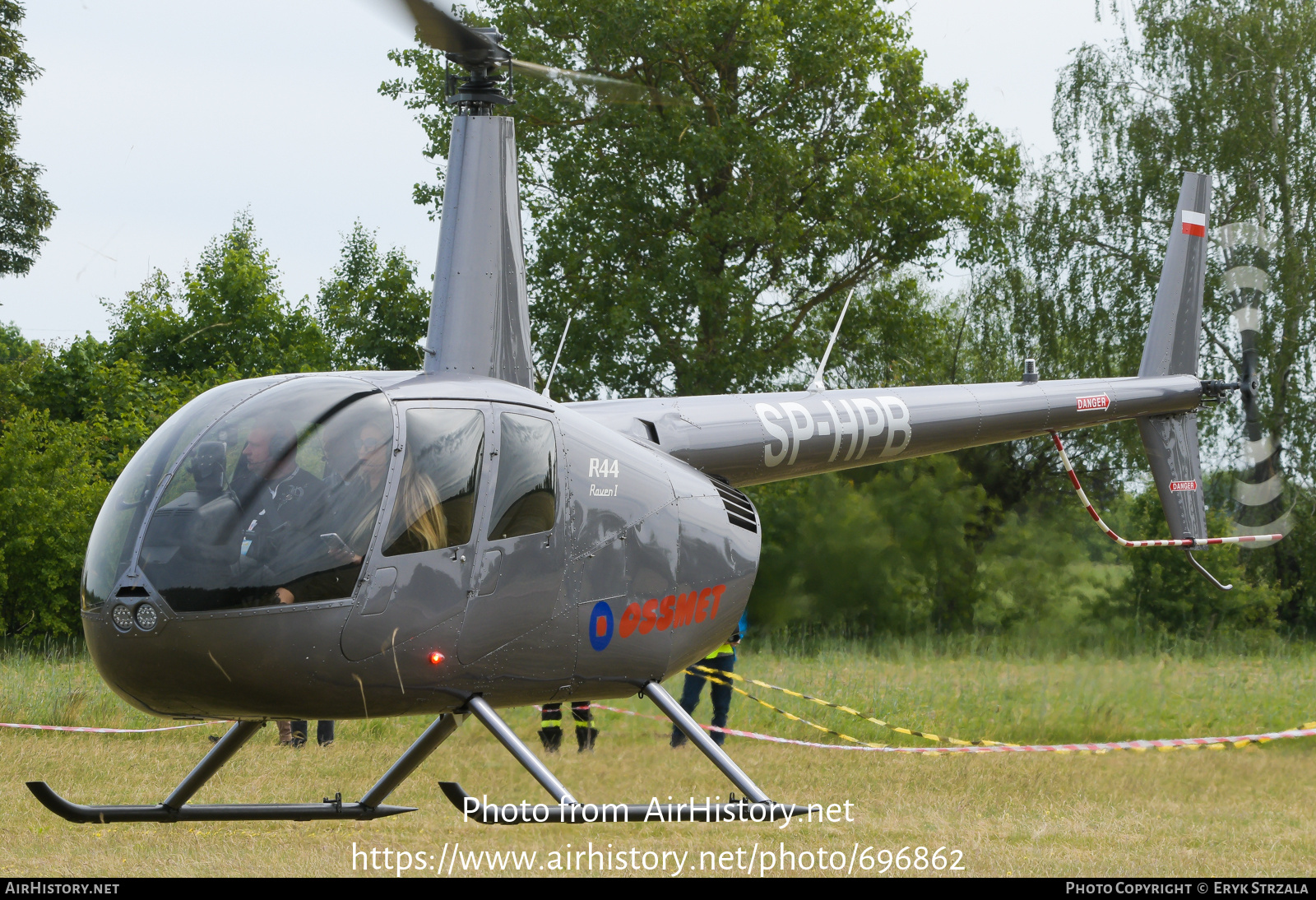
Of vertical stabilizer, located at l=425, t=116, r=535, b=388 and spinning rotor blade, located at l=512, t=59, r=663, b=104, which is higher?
spinning rotor blade, located at l=512, t=59, r=663, b=104

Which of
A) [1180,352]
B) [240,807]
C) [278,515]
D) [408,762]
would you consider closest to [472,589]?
[278,515]

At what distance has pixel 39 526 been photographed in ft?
49.5

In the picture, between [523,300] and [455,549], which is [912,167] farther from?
[455,549]

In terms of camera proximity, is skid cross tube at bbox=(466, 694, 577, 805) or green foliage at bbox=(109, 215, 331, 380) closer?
skid cross tube at bbox=(466, 694, 577, 805)

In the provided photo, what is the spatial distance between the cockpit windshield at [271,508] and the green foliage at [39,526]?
12165 mm

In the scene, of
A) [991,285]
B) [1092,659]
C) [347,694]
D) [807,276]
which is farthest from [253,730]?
[991,285]

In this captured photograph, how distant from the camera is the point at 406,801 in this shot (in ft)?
23.5

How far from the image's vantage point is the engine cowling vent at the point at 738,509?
5812 millimetres

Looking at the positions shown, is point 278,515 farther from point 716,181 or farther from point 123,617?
point 716,181

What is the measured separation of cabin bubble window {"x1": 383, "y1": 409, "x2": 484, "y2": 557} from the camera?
4395 millimetres

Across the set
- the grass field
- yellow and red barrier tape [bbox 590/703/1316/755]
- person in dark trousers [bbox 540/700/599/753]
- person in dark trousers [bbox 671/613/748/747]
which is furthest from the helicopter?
person in dark trousers [bbox 671/613/748/747]

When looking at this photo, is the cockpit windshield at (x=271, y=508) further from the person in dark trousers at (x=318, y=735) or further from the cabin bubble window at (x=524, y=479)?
the person in dark trousers at (x=318, y=735)

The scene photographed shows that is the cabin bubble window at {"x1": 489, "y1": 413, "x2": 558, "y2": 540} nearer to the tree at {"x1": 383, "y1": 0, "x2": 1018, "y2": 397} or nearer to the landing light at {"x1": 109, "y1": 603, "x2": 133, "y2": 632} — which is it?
the landing light at {"x1": 109, "y1": 603, "x2": 133, "y2": 632}

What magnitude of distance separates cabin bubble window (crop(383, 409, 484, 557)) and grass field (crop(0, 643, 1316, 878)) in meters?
1.98
